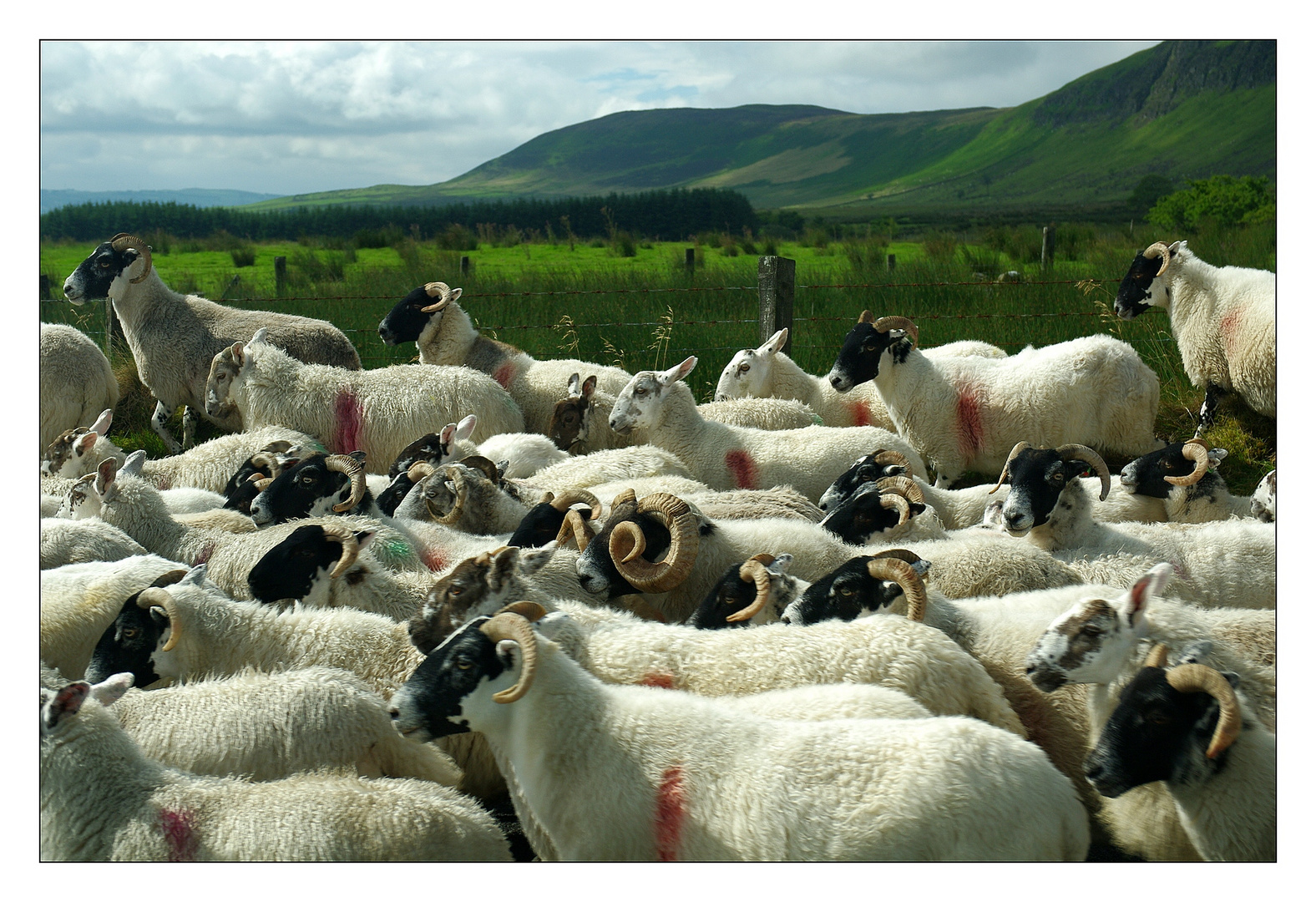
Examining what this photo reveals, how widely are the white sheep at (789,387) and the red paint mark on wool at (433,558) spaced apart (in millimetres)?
4184

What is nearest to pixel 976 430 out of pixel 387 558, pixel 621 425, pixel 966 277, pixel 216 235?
pixel 621 425

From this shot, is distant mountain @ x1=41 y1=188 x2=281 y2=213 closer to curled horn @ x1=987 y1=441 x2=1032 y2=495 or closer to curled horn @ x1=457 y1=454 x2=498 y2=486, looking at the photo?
curled horn @ x1=457 y1=454 x2=498 y2=486

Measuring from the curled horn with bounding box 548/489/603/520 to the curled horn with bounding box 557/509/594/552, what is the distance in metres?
0.14

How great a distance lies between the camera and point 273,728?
351 centimetres

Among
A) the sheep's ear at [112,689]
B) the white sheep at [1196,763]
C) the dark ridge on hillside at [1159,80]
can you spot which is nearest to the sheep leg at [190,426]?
the sheep's ear at [112,689]

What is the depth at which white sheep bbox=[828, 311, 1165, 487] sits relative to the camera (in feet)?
25.4

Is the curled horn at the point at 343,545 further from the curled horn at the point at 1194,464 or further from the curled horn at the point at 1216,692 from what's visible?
the curled horn at the point at 1194,464

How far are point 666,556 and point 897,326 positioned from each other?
14.0 ft

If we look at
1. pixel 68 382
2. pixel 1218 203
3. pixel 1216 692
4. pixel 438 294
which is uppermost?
pixel 1218 203

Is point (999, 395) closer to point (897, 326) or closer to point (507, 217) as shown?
point (897, 326)

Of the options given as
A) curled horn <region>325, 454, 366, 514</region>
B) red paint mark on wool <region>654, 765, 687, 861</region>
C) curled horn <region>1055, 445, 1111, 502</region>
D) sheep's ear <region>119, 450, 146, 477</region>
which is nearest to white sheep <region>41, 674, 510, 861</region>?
red paint mark on wool <region>654, 765, 687, 861</region>

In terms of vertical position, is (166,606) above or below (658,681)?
above

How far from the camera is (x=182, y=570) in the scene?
462 centimetres

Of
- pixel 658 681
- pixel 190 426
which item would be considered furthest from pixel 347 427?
pixel 658 681
